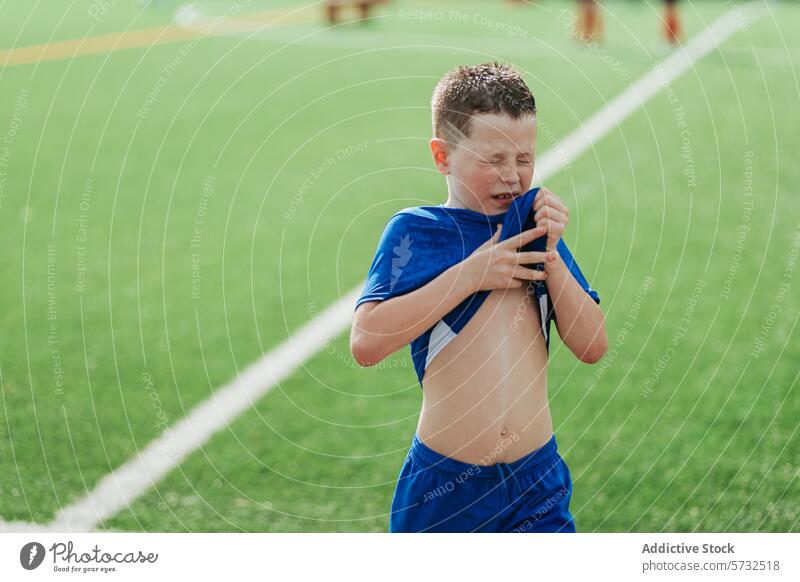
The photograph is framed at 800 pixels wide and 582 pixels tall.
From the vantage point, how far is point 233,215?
Result: 20.1ft

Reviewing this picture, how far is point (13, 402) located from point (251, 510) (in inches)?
42.8

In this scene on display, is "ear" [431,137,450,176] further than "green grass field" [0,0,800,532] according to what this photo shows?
No

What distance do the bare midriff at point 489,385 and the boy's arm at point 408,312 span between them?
0.10 metres

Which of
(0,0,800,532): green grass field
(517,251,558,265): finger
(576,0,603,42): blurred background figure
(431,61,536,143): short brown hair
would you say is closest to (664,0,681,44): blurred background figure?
(576,0,603,42): blurred background figure

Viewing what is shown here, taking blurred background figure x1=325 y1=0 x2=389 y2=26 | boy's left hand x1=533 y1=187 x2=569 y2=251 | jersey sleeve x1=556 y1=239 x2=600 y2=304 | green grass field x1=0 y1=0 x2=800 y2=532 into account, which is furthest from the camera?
blurred background figure x1=325 y1=0 x2=389 y2=26

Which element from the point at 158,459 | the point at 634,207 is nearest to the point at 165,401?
the point at 158,459

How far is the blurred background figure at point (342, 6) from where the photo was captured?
11.9 metres

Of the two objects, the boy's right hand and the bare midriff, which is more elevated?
the boy's right hand

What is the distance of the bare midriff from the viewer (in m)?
2.12

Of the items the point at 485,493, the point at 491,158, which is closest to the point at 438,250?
the point at 491,158

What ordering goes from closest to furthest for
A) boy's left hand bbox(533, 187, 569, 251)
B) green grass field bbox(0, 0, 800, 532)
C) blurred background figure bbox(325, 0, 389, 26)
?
boy's left hand bbox(533, 187, 569, 251), green grass field bbox(0, 0, 800, 532), blurred background figure bbox(325, 0, 389, 26)

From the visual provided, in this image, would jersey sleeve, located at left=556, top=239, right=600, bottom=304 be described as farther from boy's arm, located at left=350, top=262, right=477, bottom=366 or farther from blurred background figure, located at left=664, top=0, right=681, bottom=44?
blurred background figure, located at left=664, top=0, right=681, bottom=44

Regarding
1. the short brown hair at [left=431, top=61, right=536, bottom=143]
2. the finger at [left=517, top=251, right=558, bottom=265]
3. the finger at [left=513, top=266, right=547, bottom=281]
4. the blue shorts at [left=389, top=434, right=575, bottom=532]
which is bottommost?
the blue shorts at [left=389, top=434, right=575, bottom=532]

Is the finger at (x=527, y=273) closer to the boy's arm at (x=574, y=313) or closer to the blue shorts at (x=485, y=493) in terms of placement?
the boy's arm at (x=574, y=313)
